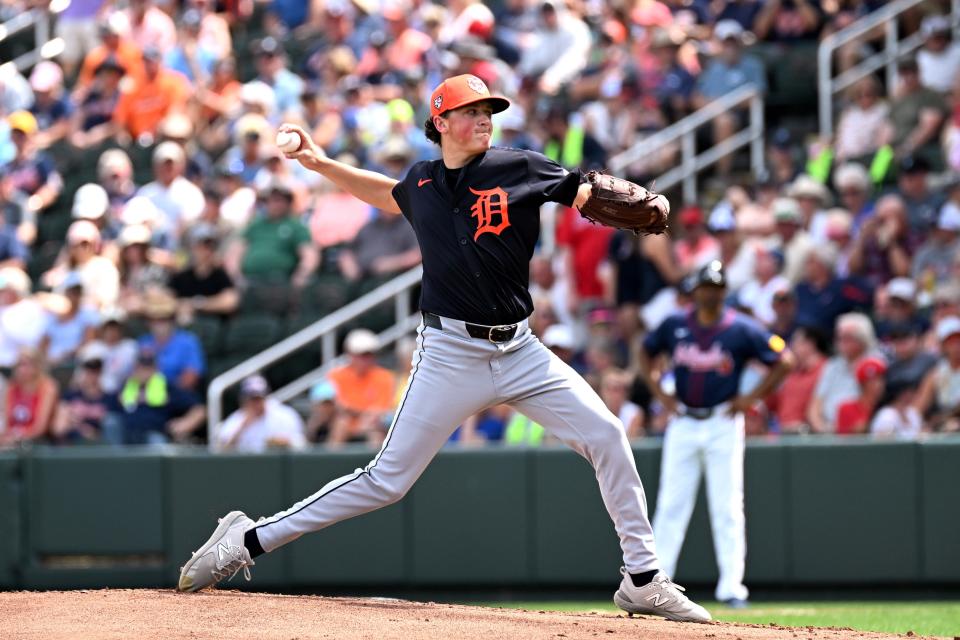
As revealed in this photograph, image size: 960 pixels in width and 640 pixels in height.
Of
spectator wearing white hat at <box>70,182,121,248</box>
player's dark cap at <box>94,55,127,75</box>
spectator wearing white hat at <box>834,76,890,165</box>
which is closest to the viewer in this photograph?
spectator wearing white hat at <box>834,76,890,165</box>

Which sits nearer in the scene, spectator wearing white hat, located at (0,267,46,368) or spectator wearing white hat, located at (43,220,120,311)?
spectator wearing white hat, located at (0,267,46,368)

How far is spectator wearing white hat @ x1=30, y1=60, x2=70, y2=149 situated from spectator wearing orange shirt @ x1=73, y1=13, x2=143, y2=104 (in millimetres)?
197

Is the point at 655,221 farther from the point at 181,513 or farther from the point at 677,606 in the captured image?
the point at 181,513

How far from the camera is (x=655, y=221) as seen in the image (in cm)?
691

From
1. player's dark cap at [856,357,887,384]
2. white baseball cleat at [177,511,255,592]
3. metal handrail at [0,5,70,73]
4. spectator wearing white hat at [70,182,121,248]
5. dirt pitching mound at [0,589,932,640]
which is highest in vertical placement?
metal handrail at [0,5,70,73]

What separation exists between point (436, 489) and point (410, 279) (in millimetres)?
2333

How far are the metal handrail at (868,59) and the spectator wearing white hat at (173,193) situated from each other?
19.4ft

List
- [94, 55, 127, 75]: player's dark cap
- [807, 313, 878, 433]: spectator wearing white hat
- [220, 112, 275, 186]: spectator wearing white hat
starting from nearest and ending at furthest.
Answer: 1. [807, 313, 878, 433]: spectator wearing white hat
2. [220, 112, 275, 186]: spectator wearing white hat
3. [94, 55, 127, 75]: player's dark cap

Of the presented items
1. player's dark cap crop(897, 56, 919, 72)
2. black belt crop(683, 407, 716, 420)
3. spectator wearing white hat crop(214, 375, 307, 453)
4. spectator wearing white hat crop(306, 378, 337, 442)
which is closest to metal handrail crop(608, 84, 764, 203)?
player's dark cap crop(897, 56, 919, 72)

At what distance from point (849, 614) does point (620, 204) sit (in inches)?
172

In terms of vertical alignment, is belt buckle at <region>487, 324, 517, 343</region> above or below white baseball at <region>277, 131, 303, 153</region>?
below

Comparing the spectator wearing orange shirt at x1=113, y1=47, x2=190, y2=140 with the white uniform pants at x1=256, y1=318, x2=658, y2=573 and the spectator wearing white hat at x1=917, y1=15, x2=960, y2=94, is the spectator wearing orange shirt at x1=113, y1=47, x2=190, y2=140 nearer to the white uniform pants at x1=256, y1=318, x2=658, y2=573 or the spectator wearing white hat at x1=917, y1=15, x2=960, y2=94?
the spectator wearing white hat at x1=917, y1=15, x2=960, y2=94

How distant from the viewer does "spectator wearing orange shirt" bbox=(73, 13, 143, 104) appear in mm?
17672

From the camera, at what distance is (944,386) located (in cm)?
1165
